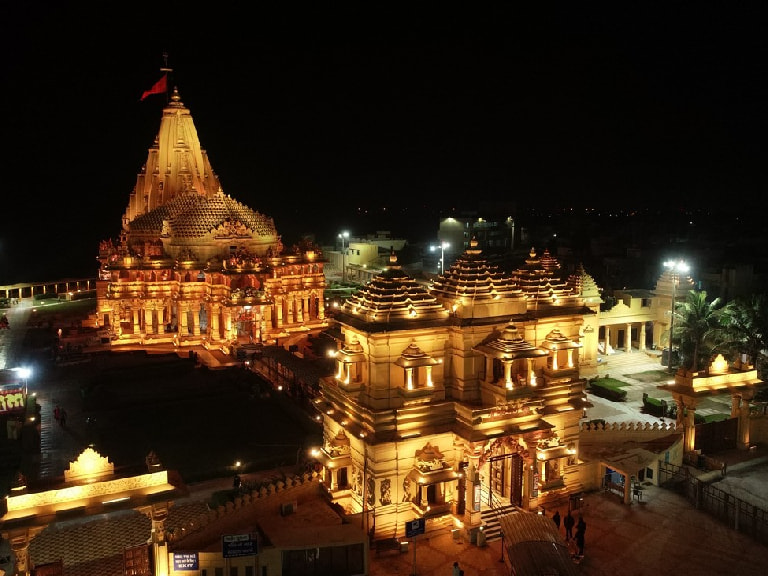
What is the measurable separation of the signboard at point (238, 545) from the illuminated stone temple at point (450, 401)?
3640mm

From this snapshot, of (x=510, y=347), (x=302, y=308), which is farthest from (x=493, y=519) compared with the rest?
(x=302, y=308)

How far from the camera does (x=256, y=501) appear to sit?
1755cm

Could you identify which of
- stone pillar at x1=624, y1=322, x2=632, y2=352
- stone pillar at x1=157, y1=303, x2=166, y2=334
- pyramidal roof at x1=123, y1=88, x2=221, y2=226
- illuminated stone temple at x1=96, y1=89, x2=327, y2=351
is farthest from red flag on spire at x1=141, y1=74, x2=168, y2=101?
stone pillar at x1=624, y1=322, x2=632, y2=352

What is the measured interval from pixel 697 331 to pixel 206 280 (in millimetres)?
28632

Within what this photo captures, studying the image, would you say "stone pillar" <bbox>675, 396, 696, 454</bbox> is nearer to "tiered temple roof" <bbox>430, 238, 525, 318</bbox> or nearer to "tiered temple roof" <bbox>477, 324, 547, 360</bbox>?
"tiered temple roof" <bbox>477, 324, 547, 360</bbox>

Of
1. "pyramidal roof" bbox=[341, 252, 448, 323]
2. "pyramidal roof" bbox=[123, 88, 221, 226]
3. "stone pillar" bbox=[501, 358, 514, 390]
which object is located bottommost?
"stone pillar" bbox=[501, 358, 514, 390]

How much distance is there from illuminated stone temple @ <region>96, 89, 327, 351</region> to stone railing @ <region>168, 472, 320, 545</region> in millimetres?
21969

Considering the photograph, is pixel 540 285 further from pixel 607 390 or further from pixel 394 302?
pixel 607 390

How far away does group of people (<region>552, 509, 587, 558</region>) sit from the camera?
16.8 metres

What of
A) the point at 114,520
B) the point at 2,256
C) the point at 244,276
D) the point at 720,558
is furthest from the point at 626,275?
the point at 2,256

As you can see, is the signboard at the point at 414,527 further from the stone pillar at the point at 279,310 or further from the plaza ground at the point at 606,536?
the stone pillar at the point at 279,310

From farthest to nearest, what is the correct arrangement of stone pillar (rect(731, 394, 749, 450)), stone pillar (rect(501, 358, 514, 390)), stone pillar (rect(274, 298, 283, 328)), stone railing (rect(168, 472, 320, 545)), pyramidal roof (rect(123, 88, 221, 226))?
pyramidal roof (rect(123, 88, 221, 226)) < stone pillar (rect(274, 298, 283, 328)) < stone pillar (rect(731, 394, 749, 450)) < stone pillar (rect(501, 358, 514, 390)) < stone railing (rect(168, 472, 320, 545))

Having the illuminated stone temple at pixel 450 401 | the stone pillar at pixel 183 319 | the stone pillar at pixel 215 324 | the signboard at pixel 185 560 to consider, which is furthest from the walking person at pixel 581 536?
the stone pillar at pixel 183 319

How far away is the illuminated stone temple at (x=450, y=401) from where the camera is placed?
1788 cm
